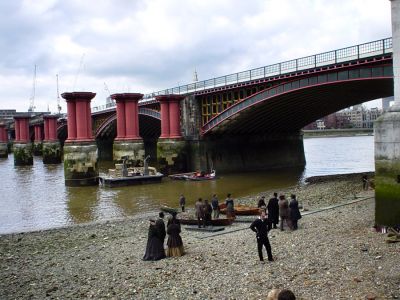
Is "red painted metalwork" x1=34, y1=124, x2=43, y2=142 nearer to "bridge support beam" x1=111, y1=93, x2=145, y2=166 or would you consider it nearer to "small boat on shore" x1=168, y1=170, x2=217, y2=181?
"bridge support beam" x1=111, y1=93, x2=145, y2=166

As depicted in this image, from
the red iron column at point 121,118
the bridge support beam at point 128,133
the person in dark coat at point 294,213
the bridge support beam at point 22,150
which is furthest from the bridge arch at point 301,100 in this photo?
the bridge support beam at point 22,150

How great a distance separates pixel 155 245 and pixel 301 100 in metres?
30.4

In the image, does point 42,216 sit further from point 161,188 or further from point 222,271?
point 222,271

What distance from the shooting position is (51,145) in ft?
253

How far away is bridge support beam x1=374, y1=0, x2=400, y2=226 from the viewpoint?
1373cm

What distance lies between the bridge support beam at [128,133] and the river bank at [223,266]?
27.5 m

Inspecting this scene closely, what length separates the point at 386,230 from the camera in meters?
13.8

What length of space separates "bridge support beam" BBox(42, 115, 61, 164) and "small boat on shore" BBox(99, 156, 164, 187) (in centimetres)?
3699

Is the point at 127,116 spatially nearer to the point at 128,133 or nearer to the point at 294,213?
the point at 128,133

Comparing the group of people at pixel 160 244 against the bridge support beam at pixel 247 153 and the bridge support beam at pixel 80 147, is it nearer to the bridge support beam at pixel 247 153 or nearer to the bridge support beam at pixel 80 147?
the bridge support beam at pixel 80 147

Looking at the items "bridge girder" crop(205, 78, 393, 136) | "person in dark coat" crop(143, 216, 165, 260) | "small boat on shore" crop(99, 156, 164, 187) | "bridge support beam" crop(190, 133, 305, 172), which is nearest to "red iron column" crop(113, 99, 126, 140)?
"small boat on shore" crop(99, 156, 164, 187)

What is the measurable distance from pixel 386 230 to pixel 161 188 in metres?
26.1

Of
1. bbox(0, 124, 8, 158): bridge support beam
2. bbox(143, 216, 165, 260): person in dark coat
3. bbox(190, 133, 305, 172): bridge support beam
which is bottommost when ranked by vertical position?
bbox(143, 216, 165, 260): person in dark coat

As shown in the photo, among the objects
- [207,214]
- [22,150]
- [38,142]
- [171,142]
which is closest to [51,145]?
[22,150]
